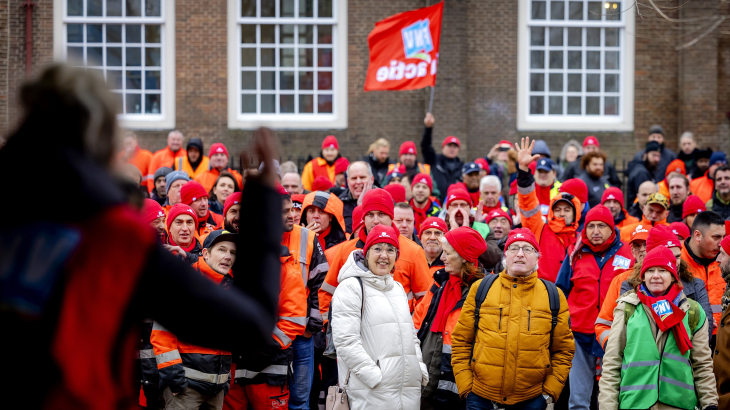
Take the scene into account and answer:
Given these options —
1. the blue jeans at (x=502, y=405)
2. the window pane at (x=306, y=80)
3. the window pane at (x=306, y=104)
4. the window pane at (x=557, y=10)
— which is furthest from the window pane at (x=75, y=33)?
the blue jeans at (x=502, y=405)

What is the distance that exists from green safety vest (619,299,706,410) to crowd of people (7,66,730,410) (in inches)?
0.5

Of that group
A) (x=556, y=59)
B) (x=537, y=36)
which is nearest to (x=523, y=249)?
(x=537, y=36)

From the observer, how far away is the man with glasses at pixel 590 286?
727 centimetres

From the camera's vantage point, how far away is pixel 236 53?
17.1 meters

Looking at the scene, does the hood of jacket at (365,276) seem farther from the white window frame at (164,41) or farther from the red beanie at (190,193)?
the white window frame at (164,41)

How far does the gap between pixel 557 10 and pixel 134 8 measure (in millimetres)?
9302

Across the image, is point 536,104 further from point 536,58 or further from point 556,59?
point 556,59

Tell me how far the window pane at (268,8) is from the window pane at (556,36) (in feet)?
20.3

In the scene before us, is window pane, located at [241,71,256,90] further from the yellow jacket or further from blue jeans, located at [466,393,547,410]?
blue jeans, located at [466,393,547,410]

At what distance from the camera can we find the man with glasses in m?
7.27

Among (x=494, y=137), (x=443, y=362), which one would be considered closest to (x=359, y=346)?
(x=443, y=362)

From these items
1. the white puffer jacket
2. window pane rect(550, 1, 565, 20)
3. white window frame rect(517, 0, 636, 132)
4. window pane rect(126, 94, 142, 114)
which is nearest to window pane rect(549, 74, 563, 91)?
white window frame rect(517, 0, 636, 132)

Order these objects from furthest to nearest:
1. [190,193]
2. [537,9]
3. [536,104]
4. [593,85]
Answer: [593,85] → [536,104] → [537,9] → [190,193]

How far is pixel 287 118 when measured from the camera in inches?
683
